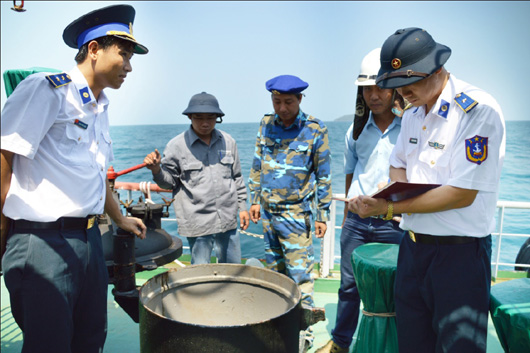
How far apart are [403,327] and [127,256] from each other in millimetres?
1474

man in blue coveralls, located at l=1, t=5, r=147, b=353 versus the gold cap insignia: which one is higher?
the gold cap insignia

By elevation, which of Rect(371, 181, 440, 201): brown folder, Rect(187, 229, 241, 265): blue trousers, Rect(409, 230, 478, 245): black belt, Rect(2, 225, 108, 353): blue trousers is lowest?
Rect(187, 229, 241, 265): blue trousers

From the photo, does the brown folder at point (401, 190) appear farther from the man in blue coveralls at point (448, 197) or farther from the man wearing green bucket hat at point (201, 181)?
the man wearing green bucket hat at point (201, 181)

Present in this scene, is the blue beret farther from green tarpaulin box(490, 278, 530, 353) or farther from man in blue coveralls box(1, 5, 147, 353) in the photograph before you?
green tarpaulin box(490, 278, 530, 353)

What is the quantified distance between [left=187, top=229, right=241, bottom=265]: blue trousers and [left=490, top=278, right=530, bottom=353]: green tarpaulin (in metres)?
2.03

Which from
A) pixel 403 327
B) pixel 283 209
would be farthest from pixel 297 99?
pixel 403 327

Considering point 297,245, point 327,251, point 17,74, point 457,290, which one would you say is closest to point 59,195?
point 17,74

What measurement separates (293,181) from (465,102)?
5.30ft

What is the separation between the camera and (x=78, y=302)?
75.1 inches

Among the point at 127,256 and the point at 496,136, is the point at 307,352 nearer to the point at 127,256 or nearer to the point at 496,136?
the point at 127,256

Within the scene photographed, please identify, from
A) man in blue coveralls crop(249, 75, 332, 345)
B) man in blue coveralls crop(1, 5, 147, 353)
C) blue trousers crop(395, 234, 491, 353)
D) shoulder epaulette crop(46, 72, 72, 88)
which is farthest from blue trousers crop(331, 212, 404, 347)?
shoulder epaulette crop(46, 72, 72, 88)

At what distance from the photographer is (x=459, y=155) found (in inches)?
66.7

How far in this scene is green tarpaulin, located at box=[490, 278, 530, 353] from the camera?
174 centimetres

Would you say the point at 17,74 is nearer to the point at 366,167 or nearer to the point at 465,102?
the point at 366,167
